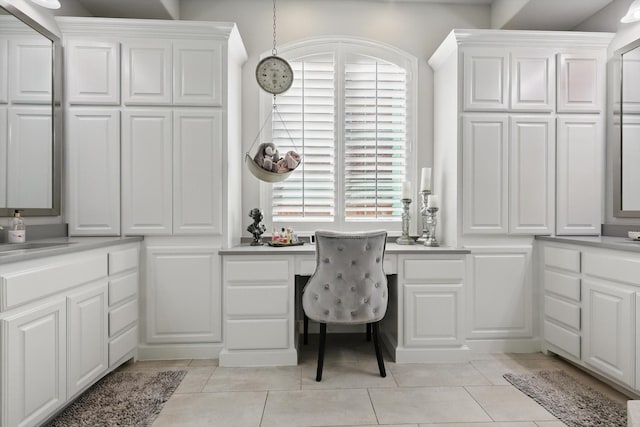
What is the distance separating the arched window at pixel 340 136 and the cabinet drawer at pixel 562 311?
4.32ft

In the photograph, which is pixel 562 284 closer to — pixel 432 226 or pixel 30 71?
pixel 432 226

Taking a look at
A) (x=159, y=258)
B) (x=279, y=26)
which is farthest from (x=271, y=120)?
(x=159, y=258)

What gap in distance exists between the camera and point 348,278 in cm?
238

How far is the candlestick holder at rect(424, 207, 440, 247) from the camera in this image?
9.64 feet

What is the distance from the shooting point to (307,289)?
246 cm

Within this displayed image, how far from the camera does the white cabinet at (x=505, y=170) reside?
2877 millimetres

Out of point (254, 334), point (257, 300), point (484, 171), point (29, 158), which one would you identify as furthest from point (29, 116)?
point (484, 171)

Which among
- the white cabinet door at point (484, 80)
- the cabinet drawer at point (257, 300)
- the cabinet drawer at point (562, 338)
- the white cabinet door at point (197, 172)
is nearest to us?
the cabinet drawer at point (562, 338)

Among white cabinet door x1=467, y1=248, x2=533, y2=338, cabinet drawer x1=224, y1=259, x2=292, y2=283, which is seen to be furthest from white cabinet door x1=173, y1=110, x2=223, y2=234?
white cabinet door x1=467, y1=248, x2=533, y2=338

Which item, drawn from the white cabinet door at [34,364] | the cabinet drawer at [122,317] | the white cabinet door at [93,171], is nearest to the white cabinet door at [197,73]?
the white cabinet door at [93,171]

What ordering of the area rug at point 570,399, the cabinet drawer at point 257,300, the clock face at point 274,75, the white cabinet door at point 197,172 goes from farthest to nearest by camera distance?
the clock face at point 274,75, the white cabinet door at point 197,172, the cabinet drawer at point 257,300, the area rug at point 570,399

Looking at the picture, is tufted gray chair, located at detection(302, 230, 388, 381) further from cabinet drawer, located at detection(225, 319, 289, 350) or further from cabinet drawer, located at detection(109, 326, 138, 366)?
cabinet drawer, located at detection(109, 326, 138, 366)

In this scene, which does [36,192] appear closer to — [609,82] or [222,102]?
[222,102]

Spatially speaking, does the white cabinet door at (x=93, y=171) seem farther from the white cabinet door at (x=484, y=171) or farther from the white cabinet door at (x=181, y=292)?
the white cabinet door at (x=484, y=171)
